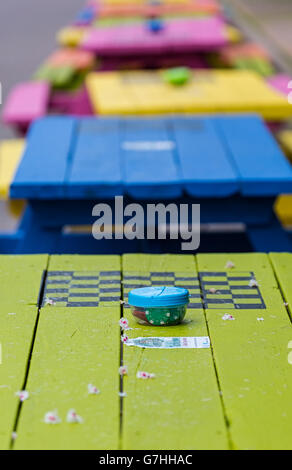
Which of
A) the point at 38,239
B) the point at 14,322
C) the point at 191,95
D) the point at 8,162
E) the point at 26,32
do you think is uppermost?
the point at 26,32

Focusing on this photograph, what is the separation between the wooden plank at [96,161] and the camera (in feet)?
7.32

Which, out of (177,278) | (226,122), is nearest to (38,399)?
(177,278)

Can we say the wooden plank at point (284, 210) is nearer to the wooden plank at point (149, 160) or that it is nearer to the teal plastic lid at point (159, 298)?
the wooden plank at point (149, 160)

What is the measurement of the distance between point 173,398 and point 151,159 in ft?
4.12

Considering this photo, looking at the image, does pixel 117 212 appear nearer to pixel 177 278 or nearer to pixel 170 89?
pixel 177 278

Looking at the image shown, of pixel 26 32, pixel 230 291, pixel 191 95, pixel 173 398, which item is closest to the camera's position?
pixel 173 398

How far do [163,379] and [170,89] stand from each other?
2488 mm

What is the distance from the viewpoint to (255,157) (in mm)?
2420

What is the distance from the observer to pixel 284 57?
189 inches

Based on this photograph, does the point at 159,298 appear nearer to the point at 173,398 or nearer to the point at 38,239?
the point at 173,398

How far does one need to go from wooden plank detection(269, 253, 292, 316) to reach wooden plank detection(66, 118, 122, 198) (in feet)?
1.98

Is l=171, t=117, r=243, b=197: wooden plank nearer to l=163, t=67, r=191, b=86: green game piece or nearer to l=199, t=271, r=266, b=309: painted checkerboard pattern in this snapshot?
l=199, t=271, r=266, b=309: painted checkerboard pattern

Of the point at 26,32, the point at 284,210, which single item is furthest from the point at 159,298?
the point at 26,32
